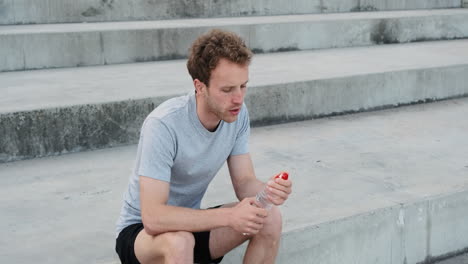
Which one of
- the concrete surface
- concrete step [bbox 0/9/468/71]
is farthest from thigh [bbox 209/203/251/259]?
concrete step [bbox 0/9/468/71]

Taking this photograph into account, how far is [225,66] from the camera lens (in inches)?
90.2

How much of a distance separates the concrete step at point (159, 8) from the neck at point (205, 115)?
14.5 feet

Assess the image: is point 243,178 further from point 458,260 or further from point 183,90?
point 183,90

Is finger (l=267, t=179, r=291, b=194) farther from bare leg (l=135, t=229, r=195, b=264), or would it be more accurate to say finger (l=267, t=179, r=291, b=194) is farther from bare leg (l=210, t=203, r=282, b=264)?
bare leg (l=135, t=229, r=195, b=264)

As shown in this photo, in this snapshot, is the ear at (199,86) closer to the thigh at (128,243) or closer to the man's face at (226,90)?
the man's face at (226,90)

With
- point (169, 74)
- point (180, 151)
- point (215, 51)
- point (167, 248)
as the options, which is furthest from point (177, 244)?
point (169, 74)

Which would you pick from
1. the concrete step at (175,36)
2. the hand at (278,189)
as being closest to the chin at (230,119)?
A: the hand at (278,189)

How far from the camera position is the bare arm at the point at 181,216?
7.30 feet

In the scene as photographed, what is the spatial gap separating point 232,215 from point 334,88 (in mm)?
3077

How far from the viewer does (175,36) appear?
5945 millimetres

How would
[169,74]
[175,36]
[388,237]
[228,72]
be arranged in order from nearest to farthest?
[228,72] → [388,237] → [169,74] → [175,36]

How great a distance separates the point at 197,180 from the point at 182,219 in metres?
0.26

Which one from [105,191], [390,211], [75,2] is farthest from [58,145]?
[75,2]

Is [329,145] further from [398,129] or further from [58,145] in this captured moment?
[58,145]
